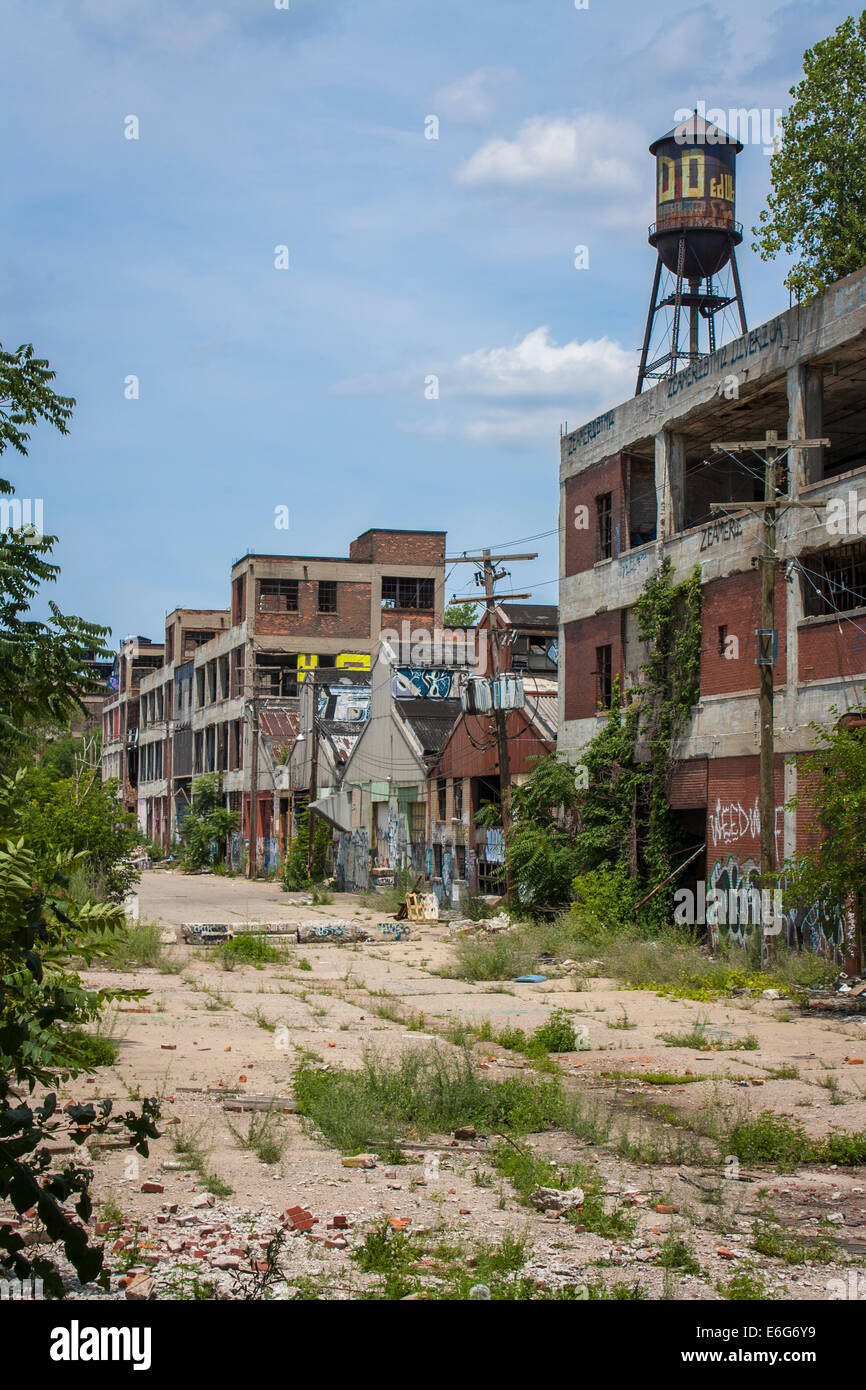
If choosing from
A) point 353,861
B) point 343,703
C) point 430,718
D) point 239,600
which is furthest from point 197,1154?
point 239,600

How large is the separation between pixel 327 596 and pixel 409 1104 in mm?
55654

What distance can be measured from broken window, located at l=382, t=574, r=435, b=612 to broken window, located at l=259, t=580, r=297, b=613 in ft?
15.8

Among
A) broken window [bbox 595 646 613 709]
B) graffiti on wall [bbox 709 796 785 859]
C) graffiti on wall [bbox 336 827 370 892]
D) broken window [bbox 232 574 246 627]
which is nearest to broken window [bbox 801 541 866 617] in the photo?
graffiti on wall [bbox 709 796 785 859]

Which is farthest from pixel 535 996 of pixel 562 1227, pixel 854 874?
pixel 562 1227

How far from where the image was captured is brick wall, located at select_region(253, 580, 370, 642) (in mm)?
63062

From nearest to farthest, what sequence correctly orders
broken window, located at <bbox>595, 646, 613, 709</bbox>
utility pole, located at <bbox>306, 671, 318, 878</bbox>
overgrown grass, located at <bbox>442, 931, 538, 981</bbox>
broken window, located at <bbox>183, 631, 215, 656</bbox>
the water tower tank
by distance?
overgrown grass, located at <bbox>442, 931, 538, 981</bbox>, broken window, located at <bbox>595, 646, 613, 709</bbox>, the water tower tank, utility pole, located at <bbox>306, 671, 318, 878</bbox>, broken window, located at <bbox>183, 631, 215, 656</bbox>

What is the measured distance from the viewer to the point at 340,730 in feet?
163

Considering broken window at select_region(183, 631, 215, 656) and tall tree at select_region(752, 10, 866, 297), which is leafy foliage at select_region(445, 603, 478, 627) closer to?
broken window at select_region(183, 631, 215, 656)

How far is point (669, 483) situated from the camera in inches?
1078

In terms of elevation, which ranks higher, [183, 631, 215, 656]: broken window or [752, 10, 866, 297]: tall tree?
[752, 10, 866, 297]: tall tree

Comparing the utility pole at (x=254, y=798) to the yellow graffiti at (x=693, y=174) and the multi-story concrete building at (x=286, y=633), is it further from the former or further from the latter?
the yellow graffiti at (x=693, y=174)

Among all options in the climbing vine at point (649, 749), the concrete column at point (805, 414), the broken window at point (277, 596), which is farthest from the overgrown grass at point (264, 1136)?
the broken window at point (277, 596)

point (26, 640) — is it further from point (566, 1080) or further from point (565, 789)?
point (565, 789)

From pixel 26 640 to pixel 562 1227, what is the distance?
14.8ft
